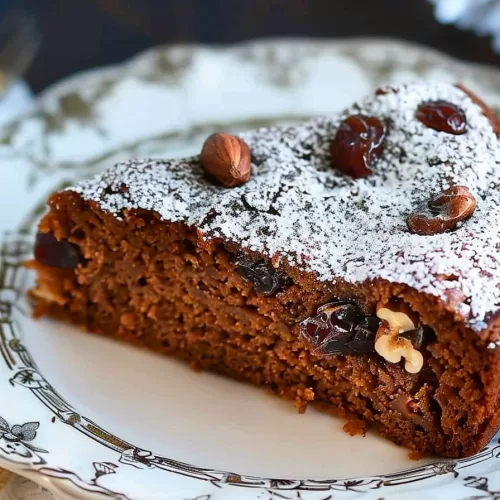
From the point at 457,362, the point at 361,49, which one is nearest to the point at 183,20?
the point at 361,49


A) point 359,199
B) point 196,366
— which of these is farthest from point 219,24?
point 196,366

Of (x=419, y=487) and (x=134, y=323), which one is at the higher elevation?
(x=134, y=323)

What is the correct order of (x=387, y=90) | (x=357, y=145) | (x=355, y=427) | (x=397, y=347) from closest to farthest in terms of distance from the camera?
(x=397, y=347) → (x=355, y=427) → (x=357, y=145) → (x=387, y=90)

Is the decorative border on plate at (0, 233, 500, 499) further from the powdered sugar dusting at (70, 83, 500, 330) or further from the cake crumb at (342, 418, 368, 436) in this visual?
the powdered sugar dusting at (70, 83, 500, 330)

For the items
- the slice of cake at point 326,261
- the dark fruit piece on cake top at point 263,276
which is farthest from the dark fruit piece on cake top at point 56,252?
the dark fruit piece on cake top at point 263,276

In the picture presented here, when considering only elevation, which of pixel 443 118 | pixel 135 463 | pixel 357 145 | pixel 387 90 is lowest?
pixel 135 463

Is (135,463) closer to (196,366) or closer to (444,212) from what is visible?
(196,366)

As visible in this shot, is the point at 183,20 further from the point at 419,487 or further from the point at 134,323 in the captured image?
the point at 419,487
